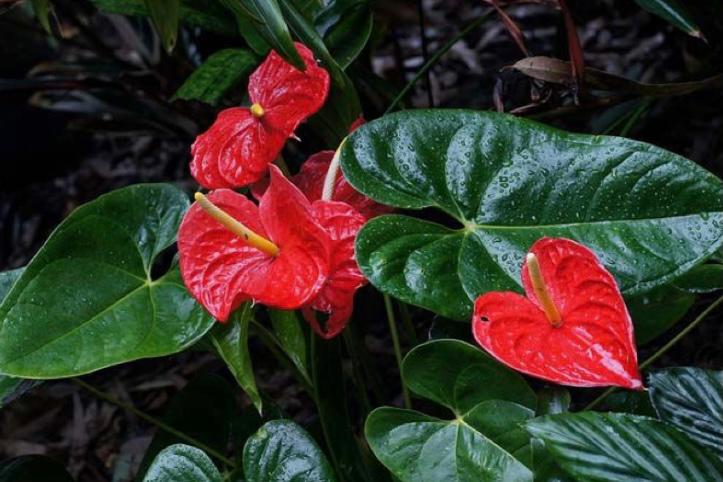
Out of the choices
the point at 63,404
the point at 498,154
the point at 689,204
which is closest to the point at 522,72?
the point at 498,154

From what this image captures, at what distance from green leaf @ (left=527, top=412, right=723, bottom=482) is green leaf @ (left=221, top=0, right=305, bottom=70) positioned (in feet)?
1.33

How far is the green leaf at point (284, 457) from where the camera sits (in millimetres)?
808

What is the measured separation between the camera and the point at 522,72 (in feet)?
3.36

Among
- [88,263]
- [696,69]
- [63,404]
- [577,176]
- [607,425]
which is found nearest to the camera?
[607,425]

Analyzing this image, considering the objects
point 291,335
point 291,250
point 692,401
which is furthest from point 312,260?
point 692,401

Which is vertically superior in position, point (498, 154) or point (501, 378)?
point (498, 154)

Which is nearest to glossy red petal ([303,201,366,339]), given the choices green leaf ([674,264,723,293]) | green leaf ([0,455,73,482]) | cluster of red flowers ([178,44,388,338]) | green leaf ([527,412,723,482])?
cluster of red flowers ([178,44,388,338])

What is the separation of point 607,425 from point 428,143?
315mm

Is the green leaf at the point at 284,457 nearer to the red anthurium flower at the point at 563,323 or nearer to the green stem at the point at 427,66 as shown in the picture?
the red anthurium flower at the point at 563,323

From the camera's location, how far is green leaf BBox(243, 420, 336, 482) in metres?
0.81

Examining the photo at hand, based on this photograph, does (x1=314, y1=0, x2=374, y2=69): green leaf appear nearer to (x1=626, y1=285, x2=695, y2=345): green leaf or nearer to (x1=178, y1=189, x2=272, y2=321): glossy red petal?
(x1=178, y1=189, x2=272, y2=321): glossy red petal

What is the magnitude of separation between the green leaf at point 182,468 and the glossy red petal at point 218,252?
134mm

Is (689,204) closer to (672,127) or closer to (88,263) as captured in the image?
(88,263)

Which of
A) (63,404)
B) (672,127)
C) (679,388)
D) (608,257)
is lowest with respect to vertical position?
(63,404)
